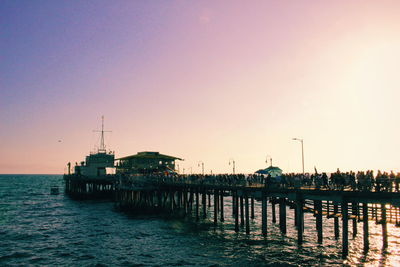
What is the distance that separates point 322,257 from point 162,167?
47.0 m

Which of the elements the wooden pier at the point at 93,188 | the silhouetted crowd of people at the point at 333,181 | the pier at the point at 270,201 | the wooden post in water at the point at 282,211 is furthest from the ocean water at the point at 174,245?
the wooden pier at the point at 93,188

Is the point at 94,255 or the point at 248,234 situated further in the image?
the point at 248,234

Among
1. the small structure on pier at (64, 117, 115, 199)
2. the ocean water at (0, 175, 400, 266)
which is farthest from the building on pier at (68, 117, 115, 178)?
the ocean water at (0, 175, 400, 266)

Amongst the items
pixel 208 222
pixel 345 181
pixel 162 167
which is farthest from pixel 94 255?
pixel 162 167

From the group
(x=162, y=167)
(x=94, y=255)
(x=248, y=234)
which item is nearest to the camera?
(x=94, y=255)

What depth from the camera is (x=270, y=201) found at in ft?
113

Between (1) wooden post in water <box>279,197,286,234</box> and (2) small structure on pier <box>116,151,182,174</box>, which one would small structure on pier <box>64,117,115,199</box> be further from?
(1) wooden post in water <box>279,197,286,234</box>

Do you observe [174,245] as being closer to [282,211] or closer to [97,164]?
[282,211]

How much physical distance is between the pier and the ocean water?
108 centimetres

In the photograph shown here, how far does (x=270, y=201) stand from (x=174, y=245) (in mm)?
12292

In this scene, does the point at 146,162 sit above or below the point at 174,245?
above

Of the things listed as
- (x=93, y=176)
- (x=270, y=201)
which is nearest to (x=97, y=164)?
(x=93, y=176)

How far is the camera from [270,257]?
22.7 metres

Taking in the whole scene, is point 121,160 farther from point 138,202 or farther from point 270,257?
point 270,257
